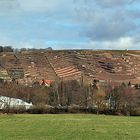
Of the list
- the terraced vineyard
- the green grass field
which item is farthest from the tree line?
the green grass field

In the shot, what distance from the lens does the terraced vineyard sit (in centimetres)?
15875

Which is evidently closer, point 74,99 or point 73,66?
point 74,99

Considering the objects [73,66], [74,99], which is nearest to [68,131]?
[74,99]

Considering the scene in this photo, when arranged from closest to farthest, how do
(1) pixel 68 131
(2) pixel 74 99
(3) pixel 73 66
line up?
(1) pixel 68 131
(2) pixel 74 99
(3) pixel 73 66

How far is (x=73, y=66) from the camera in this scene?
6964 inches

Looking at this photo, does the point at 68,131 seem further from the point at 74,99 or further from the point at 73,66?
the point at 73,66

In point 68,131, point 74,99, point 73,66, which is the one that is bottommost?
point 68,131

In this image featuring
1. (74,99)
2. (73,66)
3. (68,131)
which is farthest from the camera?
(73,66)

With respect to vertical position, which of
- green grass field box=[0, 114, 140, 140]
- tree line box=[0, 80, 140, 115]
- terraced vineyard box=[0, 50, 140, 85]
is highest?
terraced vineyard box=[0, 50, 140, 85]

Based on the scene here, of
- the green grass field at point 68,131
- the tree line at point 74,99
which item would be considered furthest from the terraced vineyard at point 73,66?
the green grass field at point 68,131

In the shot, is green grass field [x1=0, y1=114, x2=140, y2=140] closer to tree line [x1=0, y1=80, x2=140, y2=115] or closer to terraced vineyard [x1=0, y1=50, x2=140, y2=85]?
tree line [x1=0, y1=80, x2=140, y2=115]

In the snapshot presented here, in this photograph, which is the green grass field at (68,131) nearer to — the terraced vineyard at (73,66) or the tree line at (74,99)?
the tree line at (74,99)

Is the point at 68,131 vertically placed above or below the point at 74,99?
below

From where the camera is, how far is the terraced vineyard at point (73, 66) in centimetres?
15875
